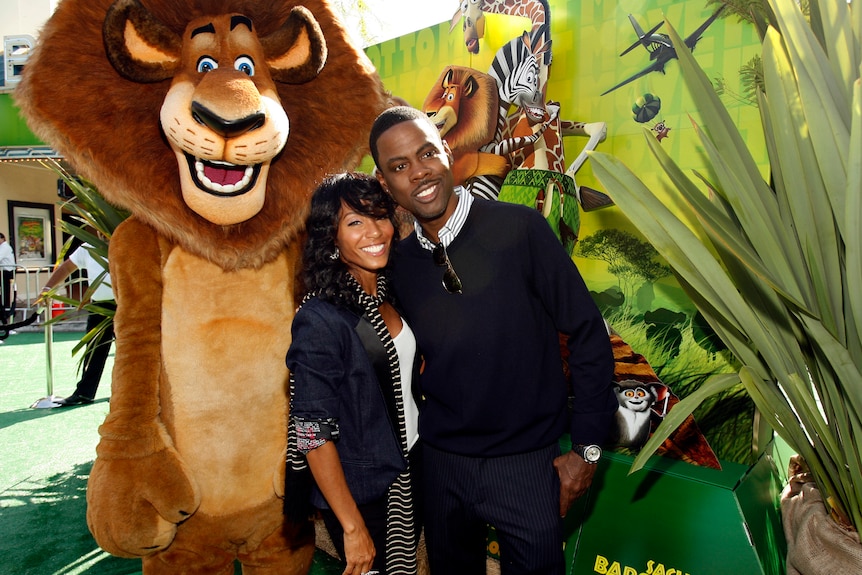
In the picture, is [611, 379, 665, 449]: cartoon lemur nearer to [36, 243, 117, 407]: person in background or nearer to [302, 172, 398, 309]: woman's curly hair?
[302, 172, 398, 309]: woman's curly hair

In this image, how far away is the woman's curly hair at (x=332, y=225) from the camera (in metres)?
1.39

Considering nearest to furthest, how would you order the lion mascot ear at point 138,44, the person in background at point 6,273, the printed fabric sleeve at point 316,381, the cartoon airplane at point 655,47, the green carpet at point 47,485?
the printed fabric sleeve at point 316,381 < the lion mascot ear at point 138,44 < the cartoon airplane at point 655,47 < the green carpet at point 47,485 < the person in background at point 6,273

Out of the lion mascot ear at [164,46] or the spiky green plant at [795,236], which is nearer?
the spiky green plant at [795,236]

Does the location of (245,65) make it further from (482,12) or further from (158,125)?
(482,12)

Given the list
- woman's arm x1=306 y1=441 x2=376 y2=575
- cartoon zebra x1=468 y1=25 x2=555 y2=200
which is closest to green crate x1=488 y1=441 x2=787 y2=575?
woman's arm x1=306 y1=441 x2=376 y2=575

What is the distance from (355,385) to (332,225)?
15.9 inches

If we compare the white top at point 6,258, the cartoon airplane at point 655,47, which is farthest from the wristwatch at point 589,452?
the white top at point 6,258

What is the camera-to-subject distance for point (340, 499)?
1.30m

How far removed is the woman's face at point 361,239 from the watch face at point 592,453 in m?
0.68

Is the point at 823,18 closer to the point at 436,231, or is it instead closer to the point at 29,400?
the point at 436,231

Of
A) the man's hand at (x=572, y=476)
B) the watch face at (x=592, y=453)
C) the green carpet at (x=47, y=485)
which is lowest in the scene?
the green carpet at (x=47, y=485)

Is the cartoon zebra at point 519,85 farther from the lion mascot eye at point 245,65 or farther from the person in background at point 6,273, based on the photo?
the person in background at point 6,273

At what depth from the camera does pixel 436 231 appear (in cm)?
151

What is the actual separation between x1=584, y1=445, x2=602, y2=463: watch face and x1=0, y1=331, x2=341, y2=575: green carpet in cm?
142
